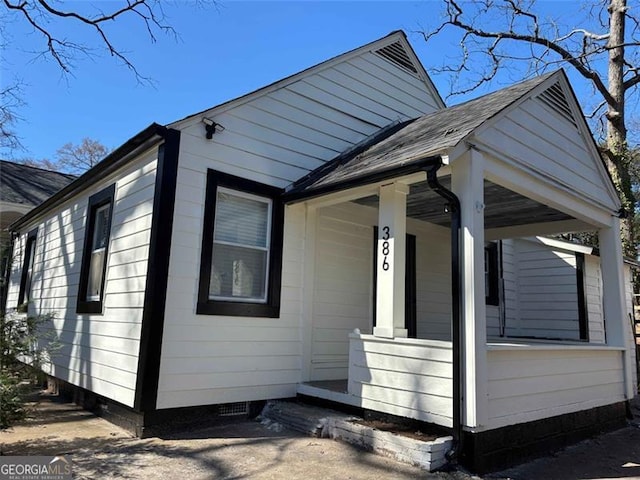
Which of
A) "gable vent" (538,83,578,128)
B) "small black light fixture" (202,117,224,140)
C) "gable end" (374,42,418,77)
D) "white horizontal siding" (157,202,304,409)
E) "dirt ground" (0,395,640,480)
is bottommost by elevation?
"dirt ground" (0,395,640,480)

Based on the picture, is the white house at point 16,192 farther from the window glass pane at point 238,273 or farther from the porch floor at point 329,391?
the porch floor at point 329,391

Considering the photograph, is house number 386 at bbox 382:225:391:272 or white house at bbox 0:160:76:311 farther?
white house at bbox 0:160:76:311

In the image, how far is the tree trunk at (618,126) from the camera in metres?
12.2

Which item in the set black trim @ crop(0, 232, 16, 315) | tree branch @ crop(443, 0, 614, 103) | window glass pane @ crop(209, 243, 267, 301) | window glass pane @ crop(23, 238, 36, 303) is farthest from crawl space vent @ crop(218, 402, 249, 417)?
tree branch @ crop(443, 0, 614, 103)

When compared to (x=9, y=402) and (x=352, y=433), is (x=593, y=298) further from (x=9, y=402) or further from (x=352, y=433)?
A: (x=9, y=402)

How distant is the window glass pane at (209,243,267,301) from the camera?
5582 millimetres

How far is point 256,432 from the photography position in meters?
5.09

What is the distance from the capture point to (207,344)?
5.30m

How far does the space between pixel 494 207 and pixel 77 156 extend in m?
28.3

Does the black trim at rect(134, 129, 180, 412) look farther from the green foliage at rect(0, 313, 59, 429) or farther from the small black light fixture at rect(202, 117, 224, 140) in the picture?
the green foliage at rect(0, 313, 59, 429)

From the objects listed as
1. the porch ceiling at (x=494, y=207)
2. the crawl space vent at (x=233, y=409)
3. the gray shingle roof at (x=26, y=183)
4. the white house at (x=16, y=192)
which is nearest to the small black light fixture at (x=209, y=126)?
the porch ceiling at (x=494, y=207)

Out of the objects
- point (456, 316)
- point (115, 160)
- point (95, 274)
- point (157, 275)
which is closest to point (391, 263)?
point (456, 316)

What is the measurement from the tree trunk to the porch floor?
978cm

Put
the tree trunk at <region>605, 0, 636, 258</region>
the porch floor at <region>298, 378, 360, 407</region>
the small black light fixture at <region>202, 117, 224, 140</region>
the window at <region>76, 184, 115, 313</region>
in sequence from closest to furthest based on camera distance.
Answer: the porch floor at <region>298, 378, 360, 407</region>, the small black light fixture at <region>202, 117, 224, 140</region>, the window at <region>76, 184, 115, 313</region>, the tree trunk at <region>605, 0, 636, 258</region>
